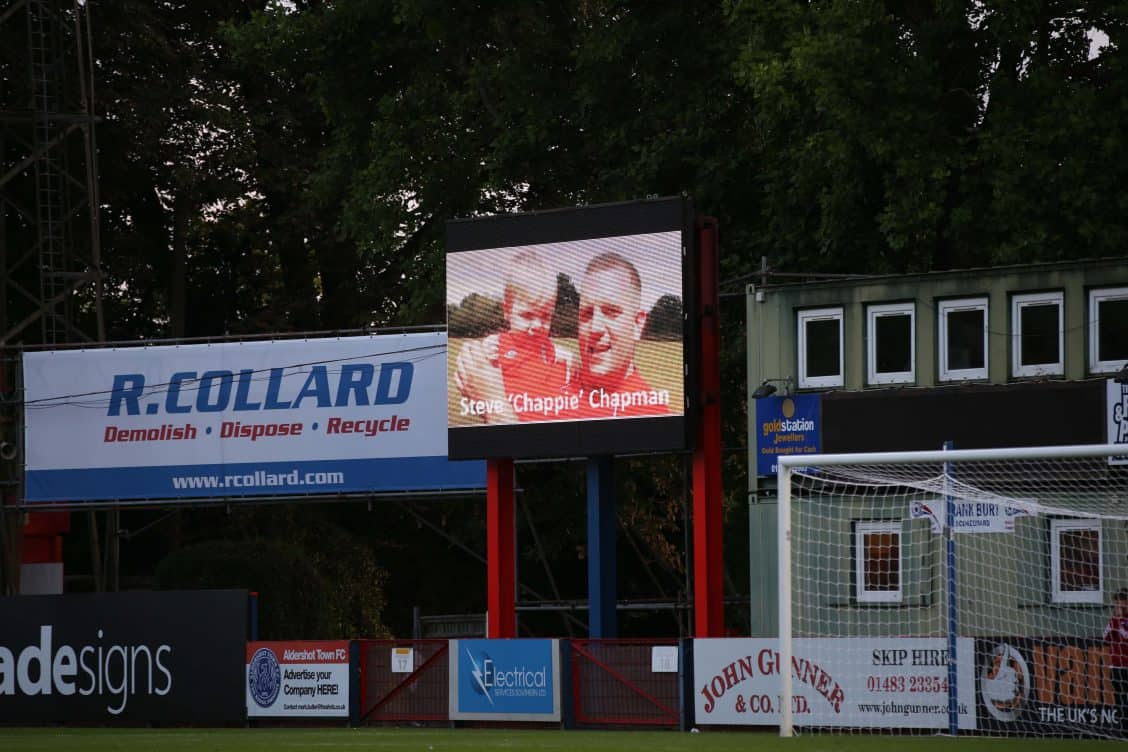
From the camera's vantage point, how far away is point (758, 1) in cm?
3575

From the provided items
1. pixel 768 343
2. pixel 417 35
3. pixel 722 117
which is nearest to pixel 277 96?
pixel 417 35

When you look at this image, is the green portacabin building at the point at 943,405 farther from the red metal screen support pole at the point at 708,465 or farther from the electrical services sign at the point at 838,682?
the electrical services sign at the point at 838,682

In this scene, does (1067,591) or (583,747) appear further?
(1067,591)

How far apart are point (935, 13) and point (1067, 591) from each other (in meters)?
15.3

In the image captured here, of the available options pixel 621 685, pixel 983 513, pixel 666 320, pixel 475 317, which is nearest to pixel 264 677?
pixel 621 685

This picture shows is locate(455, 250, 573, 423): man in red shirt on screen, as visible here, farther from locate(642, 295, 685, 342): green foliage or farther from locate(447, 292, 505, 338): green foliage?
locate(642, 295, 685, 342): green foliage

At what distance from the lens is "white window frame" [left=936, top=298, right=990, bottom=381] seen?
1128 inches

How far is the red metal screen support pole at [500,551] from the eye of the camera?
29.7m

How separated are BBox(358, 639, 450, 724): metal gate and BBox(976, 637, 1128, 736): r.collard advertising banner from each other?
8.49 m

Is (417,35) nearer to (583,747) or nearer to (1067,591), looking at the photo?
(1067,591)

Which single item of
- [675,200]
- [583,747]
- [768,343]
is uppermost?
[675,200]

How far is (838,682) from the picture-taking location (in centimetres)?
2388

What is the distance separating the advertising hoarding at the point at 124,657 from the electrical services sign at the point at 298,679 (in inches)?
11.5

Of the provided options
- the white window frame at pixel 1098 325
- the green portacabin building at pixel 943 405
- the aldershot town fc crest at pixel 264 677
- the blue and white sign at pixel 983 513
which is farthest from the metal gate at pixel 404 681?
the white window frame at pixel 1098 325
